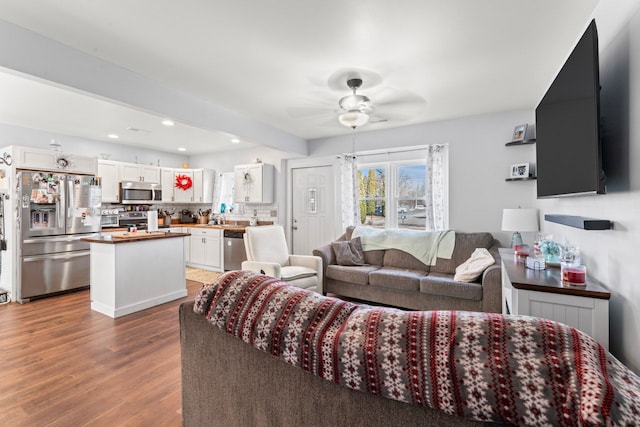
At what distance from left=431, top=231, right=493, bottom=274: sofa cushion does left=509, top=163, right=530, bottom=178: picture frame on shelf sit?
78 centimetres

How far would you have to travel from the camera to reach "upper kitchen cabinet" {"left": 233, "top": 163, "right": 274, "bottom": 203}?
5.58m

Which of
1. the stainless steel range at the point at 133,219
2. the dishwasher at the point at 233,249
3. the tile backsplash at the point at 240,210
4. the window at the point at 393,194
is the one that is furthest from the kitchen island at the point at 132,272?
the window at the point at 393,194

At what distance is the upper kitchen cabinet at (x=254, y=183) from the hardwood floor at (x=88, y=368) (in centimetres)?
269

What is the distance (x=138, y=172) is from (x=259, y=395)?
5829 millimetres

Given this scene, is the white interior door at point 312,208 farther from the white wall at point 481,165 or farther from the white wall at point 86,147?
the white wall at point 86,147

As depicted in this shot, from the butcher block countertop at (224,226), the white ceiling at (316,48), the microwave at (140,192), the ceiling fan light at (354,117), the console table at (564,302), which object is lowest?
the console table at (564,302)

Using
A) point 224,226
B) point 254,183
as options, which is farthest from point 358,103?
point 224,226

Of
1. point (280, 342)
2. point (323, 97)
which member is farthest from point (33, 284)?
point (280, 342)

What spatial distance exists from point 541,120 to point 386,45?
4.21ft

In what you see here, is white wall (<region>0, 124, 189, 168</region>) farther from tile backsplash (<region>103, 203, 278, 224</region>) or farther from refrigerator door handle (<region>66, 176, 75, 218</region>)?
refrigerator door handle (<region>66, 176, 75, 218</region>)

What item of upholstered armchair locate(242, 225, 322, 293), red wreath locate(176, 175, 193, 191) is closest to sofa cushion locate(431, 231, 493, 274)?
upholstered armchair locate(242, 225, 322, 293)

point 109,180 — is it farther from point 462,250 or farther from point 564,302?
point 564,302

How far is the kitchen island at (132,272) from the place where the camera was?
10.8ft

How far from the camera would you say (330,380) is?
86cm
